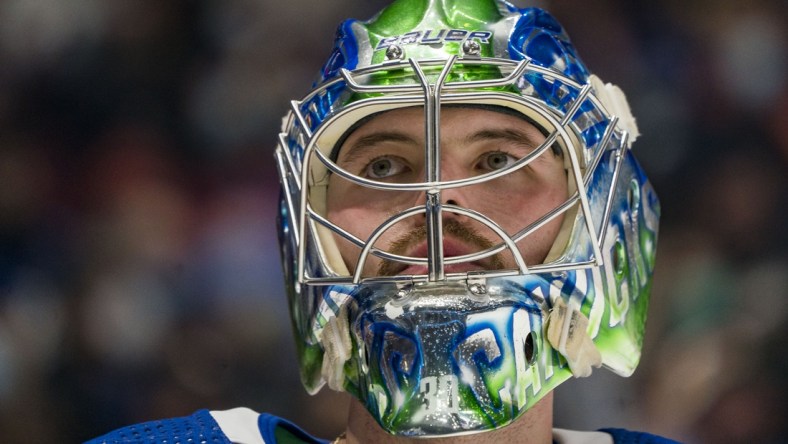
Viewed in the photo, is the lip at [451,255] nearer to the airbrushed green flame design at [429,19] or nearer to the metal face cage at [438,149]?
the metal face cage at [438,149]

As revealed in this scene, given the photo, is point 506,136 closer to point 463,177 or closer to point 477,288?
point 463,177

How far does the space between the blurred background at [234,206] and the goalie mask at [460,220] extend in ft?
1.39

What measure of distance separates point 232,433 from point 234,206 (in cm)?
53

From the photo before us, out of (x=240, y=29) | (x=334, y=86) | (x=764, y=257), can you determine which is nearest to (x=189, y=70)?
(x=240, y=29)

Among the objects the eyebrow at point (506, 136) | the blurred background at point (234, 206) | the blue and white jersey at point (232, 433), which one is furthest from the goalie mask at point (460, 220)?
the blurred background at point (234, 206)

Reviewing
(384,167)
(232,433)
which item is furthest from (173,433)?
(384,167)

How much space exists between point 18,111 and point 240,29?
1.28 feet

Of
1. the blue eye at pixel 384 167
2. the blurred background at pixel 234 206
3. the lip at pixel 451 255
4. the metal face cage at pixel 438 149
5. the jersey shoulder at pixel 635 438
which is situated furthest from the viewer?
the blurred background at pixel 234 206

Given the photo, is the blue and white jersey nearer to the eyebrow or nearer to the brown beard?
the brown beard

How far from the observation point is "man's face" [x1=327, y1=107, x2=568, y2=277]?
1.47m

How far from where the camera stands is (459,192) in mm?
1475

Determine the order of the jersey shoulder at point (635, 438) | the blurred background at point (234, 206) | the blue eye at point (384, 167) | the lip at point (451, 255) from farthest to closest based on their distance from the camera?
1. the blurred background at point (234, 206)
2. the jersey shoulder at point (635, 438)
3. the blue eye at point (384, 167)
4. the lip at point (451, 255)

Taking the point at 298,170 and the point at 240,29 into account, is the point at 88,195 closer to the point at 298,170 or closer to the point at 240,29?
the point at 240,29

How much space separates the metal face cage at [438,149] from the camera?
1332mm
